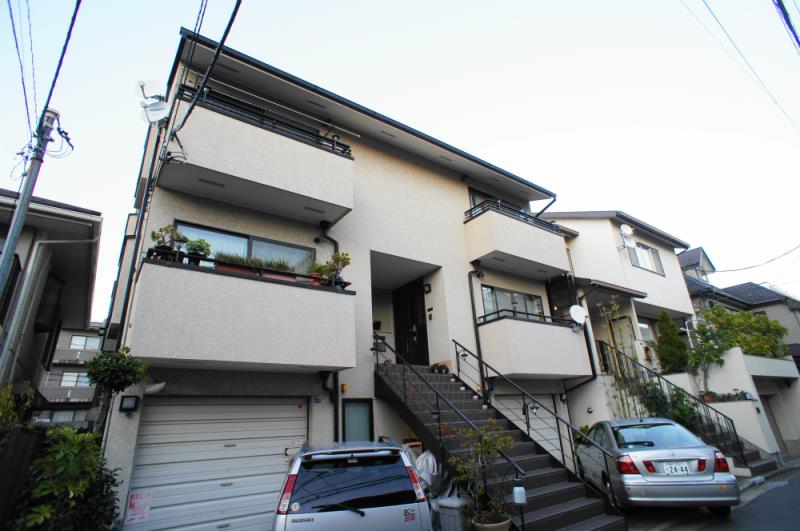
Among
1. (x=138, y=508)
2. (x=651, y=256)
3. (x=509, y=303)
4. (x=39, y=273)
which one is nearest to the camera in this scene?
(x=138, y=508)

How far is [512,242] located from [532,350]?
3.20m

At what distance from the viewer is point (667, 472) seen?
6.35m

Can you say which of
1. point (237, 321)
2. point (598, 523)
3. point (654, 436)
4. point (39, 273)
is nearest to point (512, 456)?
point (598, 523)

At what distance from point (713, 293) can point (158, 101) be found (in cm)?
2736

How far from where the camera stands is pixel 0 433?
3.99 metres

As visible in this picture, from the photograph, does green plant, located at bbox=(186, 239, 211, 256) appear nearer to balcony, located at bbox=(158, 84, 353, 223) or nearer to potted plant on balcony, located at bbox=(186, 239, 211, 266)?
potted plant on balcony, located at bbox=(186, 239, 211, 266)

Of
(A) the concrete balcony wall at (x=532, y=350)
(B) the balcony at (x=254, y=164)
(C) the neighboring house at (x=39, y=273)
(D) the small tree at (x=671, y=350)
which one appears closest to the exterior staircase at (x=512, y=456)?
(A) the concrete balcony wall at (x=532, y=350)

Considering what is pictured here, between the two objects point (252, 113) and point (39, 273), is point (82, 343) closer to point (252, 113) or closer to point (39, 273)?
point (39, 273)

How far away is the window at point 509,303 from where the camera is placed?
11910 mm

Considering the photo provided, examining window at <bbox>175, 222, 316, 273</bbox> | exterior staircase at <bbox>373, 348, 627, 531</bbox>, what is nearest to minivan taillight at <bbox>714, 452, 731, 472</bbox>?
exterior staircase at <bbox>373, 348, 627, 531</bbox>

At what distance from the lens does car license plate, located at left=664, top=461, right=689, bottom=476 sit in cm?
633

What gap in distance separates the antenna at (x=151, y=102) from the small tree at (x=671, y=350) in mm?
16943

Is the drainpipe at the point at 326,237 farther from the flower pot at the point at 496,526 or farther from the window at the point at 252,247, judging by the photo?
the flower pot at the point at 496,526

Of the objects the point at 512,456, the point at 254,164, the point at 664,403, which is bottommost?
the point at 512,456
